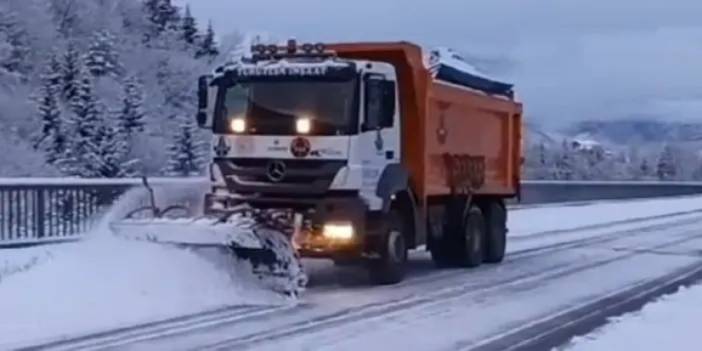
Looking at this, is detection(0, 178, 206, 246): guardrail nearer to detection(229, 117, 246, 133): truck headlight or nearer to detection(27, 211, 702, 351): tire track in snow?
detection(229, 117, 246, 133): truck headlight

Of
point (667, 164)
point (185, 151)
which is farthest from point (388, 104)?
point (667, 164)

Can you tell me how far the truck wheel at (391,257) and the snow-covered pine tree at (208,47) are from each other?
5550 cm

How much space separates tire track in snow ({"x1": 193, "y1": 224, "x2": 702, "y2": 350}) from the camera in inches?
474

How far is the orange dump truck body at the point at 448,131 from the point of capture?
Result: 17578 mm

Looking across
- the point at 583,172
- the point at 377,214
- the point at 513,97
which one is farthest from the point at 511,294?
the point at 583,172

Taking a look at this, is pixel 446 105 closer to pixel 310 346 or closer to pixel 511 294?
pixel 511 294

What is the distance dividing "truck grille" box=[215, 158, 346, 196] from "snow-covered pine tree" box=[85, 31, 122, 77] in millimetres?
49517

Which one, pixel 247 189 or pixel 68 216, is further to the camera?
pixel 68 216

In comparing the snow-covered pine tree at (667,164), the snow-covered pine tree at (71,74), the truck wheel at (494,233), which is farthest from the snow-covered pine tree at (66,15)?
the truck wheel at (494,233)

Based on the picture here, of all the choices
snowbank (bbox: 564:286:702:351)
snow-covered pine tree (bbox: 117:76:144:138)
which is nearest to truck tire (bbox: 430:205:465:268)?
snowbank (bbox: 564:286:702:351)

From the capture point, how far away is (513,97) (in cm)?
2298

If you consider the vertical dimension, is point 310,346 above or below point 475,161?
below

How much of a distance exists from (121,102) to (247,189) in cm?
4616

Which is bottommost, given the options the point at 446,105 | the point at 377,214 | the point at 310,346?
the point at 310,346
